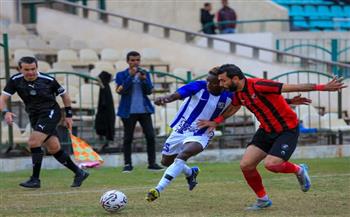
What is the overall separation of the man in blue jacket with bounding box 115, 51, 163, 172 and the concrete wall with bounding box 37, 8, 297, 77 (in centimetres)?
1024

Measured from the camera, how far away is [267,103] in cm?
1100

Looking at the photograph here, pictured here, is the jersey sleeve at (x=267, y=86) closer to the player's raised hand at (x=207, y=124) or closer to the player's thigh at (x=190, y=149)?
the player's raised hand at (x=207, y=124)

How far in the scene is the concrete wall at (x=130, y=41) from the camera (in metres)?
27.1

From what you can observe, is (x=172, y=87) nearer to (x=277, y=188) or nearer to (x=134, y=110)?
(x=134, y=110)

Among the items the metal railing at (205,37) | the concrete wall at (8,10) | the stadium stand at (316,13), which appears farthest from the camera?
the stadium stand at (316,13)

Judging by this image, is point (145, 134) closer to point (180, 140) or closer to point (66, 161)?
point (66, 161)

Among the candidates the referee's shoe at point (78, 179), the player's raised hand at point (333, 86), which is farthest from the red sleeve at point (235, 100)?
the referee's shoe at point (78, 179)

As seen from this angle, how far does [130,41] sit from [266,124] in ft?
57.5

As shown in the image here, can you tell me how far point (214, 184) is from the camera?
13.9m

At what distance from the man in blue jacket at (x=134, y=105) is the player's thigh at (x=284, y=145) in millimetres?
5399

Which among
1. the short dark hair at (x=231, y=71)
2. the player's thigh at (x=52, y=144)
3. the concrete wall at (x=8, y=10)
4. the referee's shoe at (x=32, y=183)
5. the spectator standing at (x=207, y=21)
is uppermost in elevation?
the concrete wall at (x=8, y=10)

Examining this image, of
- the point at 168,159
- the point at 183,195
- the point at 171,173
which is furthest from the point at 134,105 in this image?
the point at 171,173

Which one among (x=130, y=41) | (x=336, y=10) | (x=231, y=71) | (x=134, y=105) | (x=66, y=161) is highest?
(x=336, y=10)

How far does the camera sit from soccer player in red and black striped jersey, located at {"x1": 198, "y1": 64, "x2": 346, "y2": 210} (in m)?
10.9
